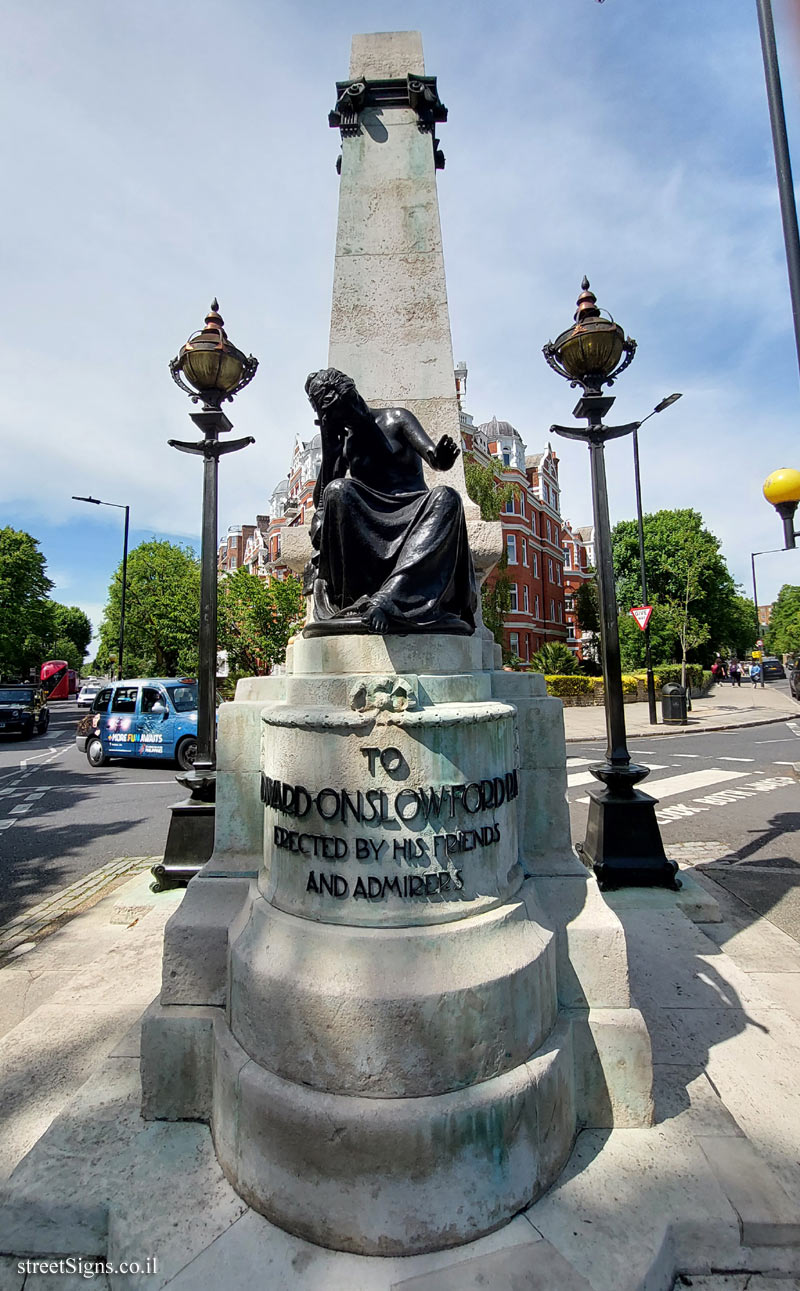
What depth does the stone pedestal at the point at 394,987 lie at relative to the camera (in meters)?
1.91

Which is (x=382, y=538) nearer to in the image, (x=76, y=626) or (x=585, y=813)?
(x=585, y=813)

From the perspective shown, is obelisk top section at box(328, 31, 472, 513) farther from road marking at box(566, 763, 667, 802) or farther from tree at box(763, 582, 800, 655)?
tree at box(763, 582, 800, 655)

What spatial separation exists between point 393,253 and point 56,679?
214 ft

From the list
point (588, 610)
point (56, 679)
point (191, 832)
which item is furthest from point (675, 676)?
point (56, 679)

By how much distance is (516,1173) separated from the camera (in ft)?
6.45

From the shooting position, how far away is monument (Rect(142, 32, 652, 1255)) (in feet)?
6.33

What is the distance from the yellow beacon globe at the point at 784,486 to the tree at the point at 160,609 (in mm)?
33868

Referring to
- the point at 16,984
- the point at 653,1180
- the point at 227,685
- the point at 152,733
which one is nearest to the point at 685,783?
the point at 653,1180

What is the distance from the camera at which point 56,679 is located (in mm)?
58969

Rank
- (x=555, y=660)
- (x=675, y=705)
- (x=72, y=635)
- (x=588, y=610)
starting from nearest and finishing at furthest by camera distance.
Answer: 1. (x=675, y=705)
2. (x=555, y=660)
3. (x=588, y=610)
4. (x=72, y=635)

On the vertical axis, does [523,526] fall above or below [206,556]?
above

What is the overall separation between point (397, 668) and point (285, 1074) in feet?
4.94

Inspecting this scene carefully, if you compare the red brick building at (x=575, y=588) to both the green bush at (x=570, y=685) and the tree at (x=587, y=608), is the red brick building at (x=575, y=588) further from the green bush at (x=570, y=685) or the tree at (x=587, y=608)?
the green bush at (x=570, y=685)

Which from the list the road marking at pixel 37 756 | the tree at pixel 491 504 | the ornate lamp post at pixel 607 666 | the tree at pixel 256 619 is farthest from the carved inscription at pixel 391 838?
the tree at pixel 491 504
